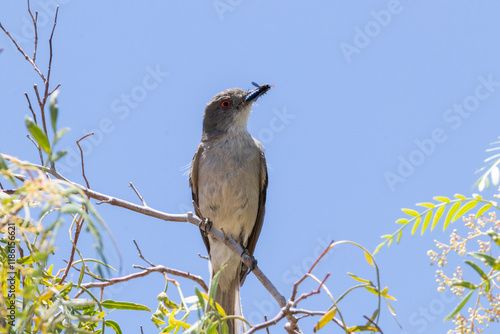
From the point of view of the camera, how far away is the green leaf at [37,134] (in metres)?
1.49

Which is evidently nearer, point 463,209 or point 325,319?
point 325,319

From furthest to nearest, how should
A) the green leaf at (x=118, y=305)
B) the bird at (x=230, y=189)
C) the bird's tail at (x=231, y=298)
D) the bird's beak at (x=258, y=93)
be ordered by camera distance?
the bird's beak at (x=258, y=93) → the bird at (x=230, y=189) → the bird's tail at (x=231, y=298) → the green leaf at (x=118, y=305)

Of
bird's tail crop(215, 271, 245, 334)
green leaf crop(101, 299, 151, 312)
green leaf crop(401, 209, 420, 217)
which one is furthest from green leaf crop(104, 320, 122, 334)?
bird's tail crop(215, 271, 245, 334)

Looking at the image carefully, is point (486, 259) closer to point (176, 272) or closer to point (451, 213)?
point (451, 213)

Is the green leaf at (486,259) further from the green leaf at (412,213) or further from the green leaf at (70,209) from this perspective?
the green leaf at (70,209)

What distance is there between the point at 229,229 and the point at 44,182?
5085 mm

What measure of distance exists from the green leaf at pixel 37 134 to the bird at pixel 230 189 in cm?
467

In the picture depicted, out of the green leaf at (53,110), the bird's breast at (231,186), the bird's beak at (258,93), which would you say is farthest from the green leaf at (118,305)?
the bird's beak at (258,93)

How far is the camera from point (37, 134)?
1533mm

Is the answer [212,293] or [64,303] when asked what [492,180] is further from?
[64,303]

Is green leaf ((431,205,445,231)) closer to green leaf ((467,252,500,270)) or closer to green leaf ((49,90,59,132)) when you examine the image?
green leaf ((467,252,500,270))

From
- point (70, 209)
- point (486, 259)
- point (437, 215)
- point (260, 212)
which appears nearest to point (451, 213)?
point (437, 215)

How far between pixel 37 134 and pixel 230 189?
484 centimetres

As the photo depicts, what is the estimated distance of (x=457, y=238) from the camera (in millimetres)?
2250
